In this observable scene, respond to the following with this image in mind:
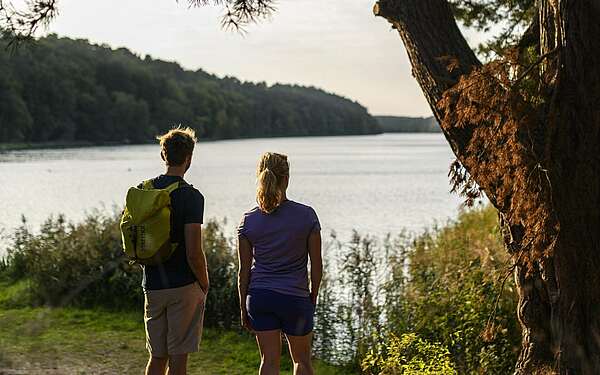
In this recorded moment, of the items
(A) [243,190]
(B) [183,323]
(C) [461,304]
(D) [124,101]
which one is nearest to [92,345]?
(C) [461,304]

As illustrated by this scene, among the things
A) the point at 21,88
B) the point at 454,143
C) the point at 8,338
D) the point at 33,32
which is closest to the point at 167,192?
the point at 454,143

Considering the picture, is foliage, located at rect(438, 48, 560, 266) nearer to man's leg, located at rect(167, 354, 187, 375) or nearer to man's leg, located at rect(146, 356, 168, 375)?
man's leg, located at rect(167, 354, 187, 375)

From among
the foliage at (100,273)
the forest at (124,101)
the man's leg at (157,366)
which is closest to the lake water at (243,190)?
the foliage at (100,273)

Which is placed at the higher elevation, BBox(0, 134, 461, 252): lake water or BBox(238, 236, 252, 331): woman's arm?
BBox(238, 236, 252, 331): woman's arm

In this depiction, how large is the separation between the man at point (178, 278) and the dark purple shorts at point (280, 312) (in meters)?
0.33

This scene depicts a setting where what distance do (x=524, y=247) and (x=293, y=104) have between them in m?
106

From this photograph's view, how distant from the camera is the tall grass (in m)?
6.41

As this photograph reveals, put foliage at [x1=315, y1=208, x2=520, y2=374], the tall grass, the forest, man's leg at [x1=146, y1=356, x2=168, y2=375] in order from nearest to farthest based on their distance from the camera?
man's leg at [x1=146, y1=356, x2=168, y2=375] < the tall grass < foliage at [x1=315, y1=208, x2=520, y2=374] < the forest

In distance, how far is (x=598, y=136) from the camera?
4402 mm

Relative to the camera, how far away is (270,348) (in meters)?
4.24

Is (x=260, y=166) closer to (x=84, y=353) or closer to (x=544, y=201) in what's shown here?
(x=544, y=201)

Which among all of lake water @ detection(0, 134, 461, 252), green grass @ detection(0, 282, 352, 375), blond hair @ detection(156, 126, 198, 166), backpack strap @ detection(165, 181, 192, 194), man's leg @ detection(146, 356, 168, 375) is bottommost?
lake water @ detection(0, 134, 461, 252)

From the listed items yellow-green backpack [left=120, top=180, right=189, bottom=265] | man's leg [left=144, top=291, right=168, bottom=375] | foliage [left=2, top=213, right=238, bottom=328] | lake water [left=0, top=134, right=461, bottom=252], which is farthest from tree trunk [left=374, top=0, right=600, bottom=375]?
lake water [left=0, top=134, right=461, bottom=252]

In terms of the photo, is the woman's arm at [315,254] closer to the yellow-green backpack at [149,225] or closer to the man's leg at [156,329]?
the yellow-green backpack at [149,225]
